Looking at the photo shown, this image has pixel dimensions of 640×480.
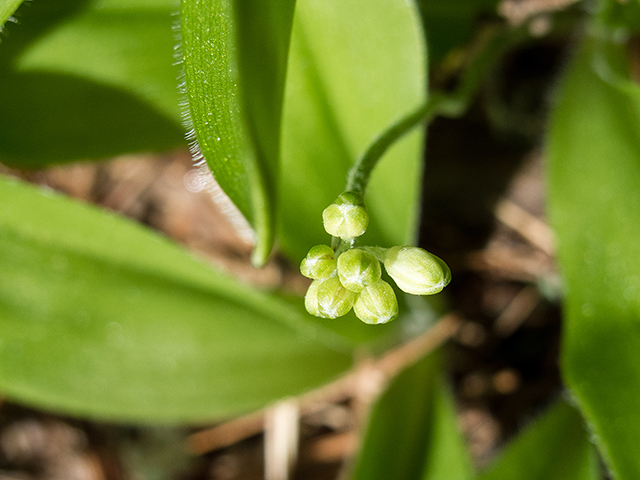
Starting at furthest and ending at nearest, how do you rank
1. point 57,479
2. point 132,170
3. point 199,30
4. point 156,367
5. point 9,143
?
point 132,170, point 57,479, point 156,367, point 9,143, point 199,30

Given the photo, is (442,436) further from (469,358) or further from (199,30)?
(199,30)

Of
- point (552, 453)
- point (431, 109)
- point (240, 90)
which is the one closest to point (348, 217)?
point (240, 90)

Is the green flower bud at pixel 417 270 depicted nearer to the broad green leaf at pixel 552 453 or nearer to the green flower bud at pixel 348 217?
the green flower bud at pixel 348 217

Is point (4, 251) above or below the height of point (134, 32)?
below

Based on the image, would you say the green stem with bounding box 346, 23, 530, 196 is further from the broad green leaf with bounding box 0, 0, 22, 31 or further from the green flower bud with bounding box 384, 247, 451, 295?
the broad green leaf with bounding box 0, 0, 22, 31

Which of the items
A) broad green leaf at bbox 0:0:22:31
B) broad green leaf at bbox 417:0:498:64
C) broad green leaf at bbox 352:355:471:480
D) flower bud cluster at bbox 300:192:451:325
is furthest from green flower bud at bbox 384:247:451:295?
broad green leaf at bbox 417:0:498:64

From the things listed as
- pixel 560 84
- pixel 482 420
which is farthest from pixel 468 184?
pixel 482 420
